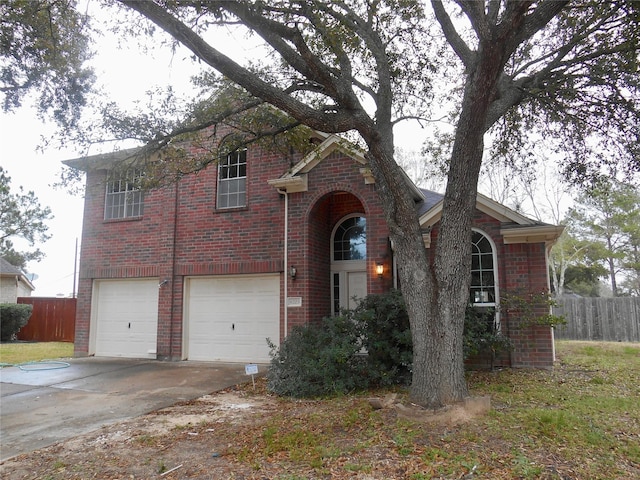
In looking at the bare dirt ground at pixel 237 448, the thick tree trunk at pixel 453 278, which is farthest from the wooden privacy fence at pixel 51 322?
the thick tree trunk at pixel 453 278

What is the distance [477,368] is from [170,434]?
633 cm

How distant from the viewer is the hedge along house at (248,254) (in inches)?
377

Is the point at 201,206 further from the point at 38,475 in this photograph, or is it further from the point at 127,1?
the point at 38,475

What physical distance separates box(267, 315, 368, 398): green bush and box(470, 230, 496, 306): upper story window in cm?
Answer: 305

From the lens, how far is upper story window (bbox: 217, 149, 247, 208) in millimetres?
11680

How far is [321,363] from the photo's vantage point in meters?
7.38

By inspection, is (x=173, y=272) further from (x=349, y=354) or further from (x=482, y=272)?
(x=482, y=272)

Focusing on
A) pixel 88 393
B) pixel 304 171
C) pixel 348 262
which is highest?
pixel 304 171

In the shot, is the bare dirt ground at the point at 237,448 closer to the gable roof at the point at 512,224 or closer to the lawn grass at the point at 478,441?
the lawn grass at the point at 478,441

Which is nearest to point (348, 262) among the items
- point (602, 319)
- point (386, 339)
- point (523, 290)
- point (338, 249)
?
point (338, 249)

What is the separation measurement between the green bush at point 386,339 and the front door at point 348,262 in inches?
115

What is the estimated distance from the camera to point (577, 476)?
3.98 meters

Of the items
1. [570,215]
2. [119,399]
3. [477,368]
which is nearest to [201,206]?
[119,399]

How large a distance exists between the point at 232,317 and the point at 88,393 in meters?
4.03
